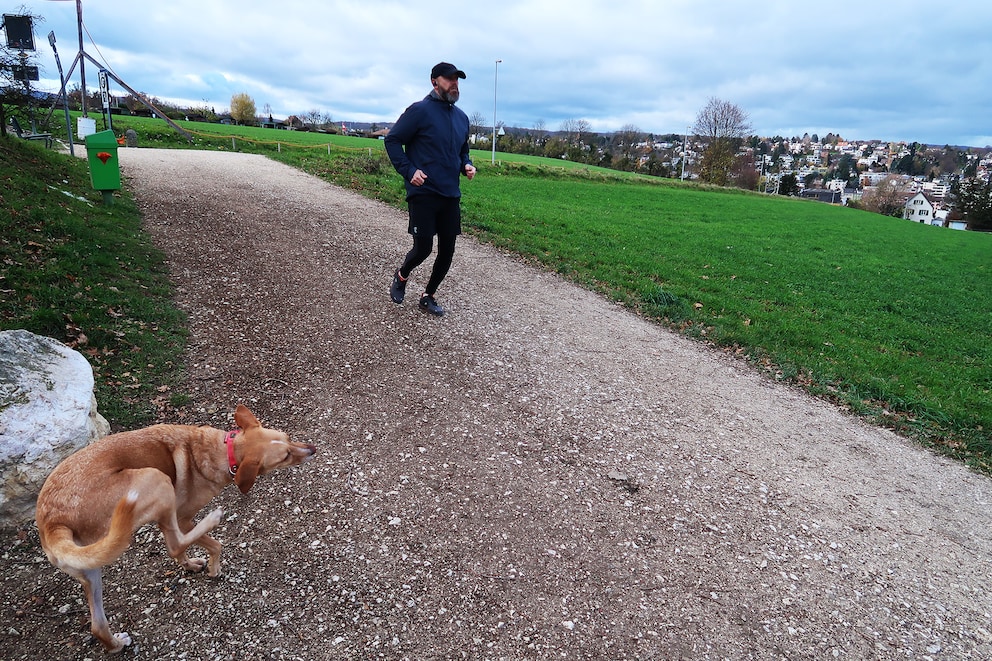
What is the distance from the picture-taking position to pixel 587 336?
7.38 metres

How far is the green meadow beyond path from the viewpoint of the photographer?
2.95 meters

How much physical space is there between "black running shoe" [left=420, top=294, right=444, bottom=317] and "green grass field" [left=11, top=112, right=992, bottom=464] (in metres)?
3.28

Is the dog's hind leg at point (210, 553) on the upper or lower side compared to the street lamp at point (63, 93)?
lower

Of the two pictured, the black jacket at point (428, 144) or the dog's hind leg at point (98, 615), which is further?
the black jacket at point (428, 144)

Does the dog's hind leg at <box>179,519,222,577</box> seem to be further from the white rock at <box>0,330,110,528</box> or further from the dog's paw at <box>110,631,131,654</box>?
the white rock at <box>0,330,110,528</box>

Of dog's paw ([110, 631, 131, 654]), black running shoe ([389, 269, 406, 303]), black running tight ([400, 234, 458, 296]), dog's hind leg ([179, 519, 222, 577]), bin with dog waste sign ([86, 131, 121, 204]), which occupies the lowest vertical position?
dog's paw ([110, 631, 131, 654])

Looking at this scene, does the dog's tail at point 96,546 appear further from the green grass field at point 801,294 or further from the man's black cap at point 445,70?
the green grass field at point 801,294

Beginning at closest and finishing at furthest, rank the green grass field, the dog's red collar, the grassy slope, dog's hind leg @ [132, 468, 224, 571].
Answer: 1. dog's hind leg @ [132, 468, 224, 571]
2. the dog's red collar
3. the grassy slope
4. the green grass field

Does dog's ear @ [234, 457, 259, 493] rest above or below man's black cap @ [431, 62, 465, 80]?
below

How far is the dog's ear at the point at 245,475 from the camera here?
2.96 meters

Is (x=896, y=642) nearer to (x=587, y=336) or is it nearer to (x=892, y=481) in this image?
(x=892, y=481)

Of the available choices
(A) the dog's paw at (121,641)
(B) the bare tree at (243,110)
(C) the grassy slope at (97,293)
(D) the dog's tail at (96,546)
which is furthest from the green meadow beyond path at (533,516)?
(B) the bare tree at (243,110)

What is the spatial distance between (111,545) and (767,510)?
4008 millimetres

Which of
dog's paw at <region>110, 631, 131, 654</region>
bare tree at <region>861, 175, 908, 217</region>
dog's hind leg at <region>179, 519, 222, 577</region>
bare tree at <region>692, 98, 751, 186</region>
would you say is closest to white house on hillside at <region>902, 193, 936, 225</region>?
bare tree at <region>861, 175, 908, 217</region>
